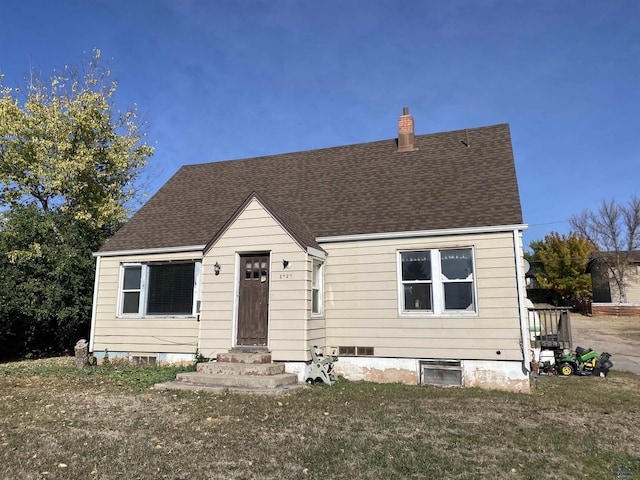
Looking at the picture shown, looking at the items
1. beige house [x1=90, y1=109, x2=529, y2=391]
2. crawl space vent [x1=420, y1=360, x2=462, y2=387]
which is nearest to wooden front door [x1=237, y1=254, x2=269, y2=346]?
beige house [x1=90, y1=109, x2=529, y2=391]

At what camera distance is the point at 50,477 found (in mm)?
4137

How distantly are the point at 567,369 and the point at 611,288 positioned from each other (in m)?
28.9

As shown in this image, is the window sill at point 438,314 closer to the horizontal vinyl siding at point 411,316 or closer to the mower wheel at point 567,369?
the horizontal vinyl siding at point 411,316

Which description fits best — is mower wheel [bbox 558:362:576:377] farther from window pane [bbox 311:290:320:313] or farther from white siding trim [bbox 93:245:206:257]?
white siding trim [bbox 93:245:206:257]

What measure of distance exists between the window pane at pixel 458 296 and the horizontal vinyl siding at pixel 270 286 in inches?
126

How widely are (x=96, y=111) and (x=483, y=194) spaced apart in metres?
17.2

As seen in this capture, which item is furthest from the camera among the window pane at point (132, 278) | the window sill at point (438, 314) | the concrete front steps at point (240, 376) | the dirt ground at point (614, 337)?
the dirt ground at point (614, 337)

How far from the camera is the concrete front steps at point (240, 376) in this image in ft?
27.3

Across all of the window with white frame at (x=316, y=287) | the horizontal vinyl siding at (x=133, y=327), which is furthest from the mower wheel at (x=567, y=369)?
the horizontal vinyl siding at (x=133, y=327)

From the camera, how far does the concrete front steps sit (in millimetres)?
8312

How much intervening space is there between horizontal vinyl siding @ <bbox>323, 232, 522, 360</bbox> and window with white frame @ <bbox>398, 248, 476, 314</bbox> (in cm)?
17

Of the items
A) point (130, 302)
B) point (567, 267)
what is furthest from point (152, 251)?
point (567, 267)

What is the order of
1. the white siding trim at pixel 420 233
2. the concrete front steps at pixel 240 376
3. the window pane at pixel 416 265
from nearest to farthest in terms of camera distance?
the concrete front steps at pixel 240 376 → the white siding trim at pixel 420 233 → the window pane at pixel 416 265

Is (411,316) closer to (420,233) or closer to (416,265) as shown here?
(416,265)
